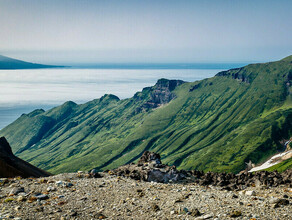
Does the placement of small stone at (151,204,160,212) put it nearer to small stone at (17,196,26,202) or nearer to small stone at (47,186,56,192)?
small stone at (47,186,56,192)

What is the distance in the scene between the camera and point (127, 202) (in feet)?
83.8

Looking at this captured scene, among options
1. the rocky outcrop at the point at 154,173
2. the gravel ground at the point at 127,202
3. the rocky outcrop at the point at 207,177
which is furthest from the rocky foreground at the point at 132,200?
the rocky outcrop at the point at 154,173

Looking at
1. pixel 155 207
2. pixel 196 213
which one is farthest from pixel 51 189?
pixel 196 213

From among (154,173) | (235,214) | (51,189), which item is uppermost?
(235,214)

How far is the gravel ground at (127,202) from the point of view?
22000 mm

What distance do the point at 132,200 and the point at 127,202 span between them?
0.56 meters

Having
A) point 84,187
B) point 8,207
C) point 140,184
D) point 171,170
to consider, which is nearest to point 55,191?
point 84,187

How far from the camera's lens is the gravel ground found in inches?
866

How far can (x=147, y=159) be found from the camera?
4772 centimetres

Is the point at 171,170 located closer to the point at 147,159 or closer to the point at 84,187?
the point at 147,159

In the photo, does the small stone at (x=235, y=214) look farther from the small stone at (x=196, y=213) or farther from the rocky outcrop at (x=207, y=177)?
the rocky outcrop at (x=207, y=177)

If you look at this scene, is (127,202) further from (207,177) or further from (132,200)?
(207,177)

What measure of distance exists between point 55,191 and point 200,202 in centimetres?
1520

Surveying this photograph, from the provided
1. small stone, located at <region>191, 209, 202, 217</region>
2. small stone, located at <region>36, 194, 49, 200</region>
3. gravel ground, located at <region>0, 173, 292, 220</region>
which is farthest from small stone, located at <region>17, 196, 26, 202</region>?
small stone, located at <region>191, 209, 202, 217</region>
